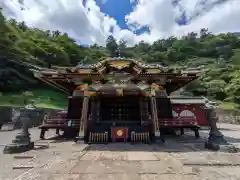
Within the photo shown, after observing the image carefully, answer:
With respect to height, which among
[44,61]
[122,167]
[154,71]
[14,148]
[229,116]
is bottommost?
[122,167]

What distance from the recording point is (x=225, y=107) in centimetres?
3388

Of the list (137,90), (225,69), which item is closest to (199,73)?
(137,90)

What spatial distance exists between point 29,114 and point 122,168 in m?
5.69

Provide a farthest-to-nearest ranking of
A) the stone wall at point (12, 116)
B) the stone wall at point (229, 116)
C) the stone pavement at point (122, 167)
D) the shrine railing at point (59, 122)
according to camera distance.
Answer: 1. the stone wall at point (229, 116)
2. the stone wall at point (12, 116)
3. the shrine railing at point (59, 122)
4. the stone pavement at point (122, 167)

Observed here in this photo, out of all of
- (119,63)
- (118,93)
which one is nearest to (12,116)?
(118,93)

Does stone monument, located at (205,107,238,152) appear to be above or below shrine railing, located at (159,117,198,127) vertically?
below

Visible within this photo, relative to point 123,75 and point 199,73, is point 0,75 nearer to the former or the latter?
point 123,75

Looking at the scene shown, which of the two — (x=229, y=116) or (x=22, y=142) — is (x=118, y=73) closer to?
(x=22, y=142)

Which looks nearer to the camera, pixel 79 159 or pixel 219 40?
pixel 79 159

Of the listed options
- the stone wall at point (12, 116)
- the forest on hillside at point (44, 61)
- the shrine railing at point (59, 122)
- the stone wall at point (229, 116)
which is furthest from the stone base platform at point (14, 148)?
the stone wall at point (229, 116)

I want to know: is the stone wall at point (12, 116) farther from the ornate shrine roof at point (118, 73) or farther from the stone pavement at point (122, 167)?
the stone pavement at point (122, 167)

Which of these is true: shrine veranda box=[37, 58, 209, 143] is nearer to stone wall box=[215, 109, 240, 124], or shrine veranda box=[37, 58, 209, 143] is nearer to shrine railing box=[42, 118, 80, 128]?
shrine railing box=[42, 118, 80, 128]

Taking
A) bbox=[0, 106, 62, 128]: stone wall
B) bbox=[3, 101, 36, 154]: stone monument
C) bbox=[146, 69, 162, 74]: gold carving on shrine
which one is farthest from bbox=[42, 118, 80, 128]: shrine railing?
bbox=[0, 106, 62, 128]: stone wall

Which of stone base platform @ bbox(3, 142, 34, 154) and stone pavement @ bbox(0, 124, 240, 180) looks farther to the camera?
stone base platform @ bbox(3, 142, 34, 154)
